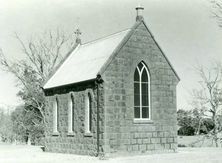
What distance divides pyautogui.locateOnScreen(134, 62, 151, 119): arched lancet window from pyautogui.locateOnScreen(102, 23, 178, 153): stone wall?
1.08 feet

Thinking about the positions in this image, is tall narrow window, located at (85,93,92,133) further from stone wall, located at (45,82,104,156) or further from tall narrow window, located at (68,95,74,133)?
tall narrow window, located at (68,95,74,133)

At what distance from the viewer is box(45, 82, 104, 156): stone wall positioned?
2613cm

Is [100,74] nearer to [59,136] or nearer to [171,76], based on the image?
[171,76]

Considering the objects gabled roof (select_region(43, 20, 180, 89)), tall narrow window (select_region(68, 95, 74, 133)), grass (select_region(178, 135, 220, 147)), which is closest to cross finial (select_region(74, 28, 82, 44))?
gabled roof (select_region(43, 20, 180, 89))

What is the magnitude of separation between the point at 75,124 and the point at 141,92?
16.6 feet

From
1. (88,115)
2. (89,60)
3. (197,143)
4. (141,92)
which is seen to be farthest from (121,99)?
(197,143)

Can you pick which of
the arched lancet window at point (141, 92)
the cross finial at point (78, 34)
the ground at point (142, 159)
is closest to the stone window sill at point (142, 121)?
the arched lancet window at point (141, 92)

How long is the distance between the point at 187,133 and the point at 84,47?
46.5 meters

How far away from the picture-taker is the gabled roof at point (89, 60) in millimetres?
26531

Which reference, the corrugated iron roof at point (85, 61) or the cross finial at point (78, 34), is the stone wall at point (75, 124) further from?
the cross finial at point (78, 34)

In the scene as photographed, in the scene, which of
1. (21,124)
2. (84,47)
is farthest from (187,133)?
(84,47)

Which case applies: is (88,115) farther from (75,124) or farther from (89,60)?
(89,60)

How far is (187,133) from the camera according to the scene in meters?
76.1

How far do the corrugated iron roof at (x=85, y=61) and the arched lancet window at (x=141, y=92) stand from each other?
231 cm
